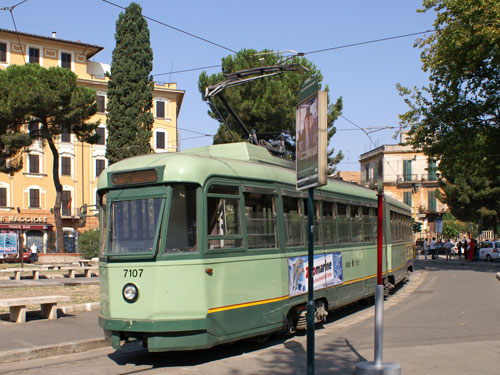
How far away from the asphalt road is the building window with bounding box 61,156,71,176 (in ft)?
162

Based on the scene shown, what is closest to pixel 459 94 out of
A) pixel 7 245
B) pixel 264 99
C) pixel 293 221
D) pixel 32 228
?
pixel 264 99

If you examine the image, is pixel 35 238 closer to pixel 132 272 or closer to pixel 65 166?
pixel 65 166

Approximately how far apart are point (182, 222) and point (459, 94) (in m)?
23.5

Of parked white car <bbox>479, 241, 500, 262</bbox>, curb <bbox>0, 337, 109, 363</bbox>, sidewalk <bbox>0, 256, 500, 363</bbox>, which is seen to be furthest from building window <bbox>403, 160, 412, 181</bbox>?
curb <bbox>0, 337, 109, 363</bbox>

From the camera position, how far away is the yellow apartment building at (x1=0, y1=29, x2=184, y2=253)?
179 feet

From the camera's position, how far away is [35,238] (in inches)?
2190

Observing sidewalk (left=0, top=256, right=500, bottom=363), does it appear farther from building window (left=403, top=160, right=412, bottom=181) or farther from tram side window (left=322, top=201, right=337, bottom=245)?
building window (left=403, top=160, right=412, bottom=181)

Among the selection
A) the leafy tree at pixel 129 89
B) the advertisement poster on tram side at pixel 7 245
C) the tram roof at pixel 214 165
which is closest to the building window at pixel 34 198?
the advertisement poster on tram side at pixel 7 245

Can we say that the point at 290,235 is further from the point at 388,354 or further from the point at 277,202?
the point at 388,354

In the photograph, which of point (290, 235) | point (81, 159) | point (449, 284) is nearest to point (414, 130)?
point (449, 284)

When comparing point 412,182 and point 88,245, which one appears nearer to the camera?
point 88,245

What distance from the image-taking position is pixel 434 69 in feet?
90.3

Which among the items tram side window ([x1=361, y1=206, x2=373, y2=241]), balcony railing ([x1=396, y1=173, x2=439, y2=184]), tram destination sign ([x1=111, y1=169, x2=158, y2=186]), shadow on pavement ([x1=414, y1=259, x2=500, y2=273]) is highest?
balcony railing ([x1=396, y1=173, x2=439, y2=184])

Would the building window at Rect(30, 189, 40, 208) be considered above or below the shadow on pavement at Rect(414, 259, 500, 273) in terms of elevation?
above
